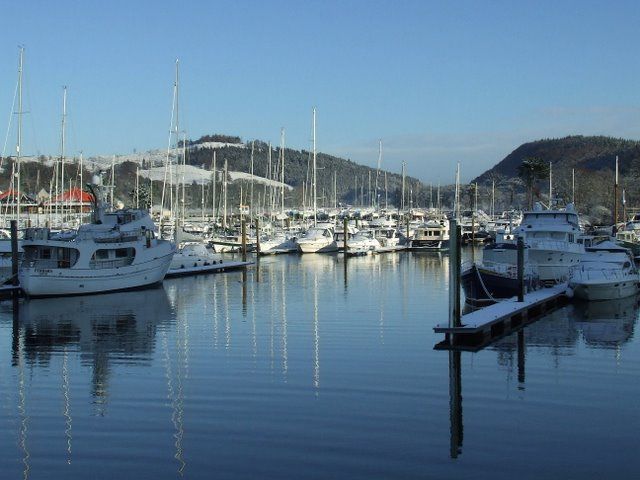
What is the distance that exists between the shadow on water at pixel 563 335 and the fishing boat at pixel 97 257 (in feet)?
73.0

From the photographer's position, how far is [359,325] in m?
35.0

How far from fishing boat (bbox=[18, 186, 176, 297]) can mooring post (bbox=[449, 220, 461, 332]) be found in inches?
905

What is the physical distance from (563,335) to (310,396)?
13.2 m

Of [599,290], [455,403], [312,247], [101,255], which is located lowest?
[455,403]

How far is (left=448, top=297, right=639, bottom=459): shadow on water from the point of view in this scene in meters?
23.1

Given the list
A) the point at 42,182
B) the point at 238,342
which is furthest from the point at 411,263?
the point at 42,182

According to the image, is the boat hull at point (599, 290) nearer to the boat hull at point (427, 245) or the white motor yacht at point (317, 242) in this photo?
the white motor yacht at point (317, 242)

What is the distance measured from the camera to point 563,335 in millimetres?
31938

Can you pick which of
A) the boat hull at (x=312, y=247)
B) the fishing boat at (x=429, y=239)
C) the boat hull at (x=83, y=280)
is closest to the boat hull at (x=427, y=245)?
the fishing boat at (x=429, y=239)

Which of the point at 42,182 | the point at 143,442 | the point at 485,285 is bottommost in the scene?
the point at 143,442

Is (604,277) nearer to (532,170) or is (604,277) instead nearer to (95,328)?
(95,328)

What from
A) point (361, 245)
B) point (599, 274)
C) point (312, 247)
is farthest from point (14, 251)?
point (361, 245)

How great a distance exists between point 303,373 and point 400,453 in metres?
7.98

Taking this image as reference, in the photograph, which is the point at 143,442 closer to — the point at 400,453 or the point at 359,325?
the point at 400,453
